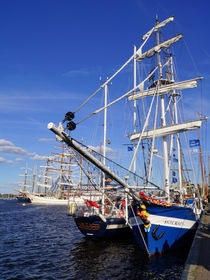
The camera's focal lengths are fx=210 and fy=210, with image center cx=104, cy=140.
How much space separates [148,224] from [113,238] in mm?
7845

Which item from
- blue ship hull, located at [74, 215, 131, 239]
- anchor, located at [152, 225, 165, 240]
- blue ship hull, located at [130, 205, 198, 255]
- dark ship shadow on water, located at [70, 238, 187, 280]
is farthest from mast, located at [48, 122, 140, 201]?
blue ship hull, located at [74, 215, 131, 239]

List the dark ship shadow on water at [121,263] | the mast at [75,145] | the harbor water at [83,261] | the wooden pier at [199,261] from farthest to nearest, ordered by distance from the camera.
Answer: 1. the harbor water at [83,261]
2. the dark ship shadow on water at [121,263]
3. the mast at [75,145]
4. the wooden pier at [199,261]

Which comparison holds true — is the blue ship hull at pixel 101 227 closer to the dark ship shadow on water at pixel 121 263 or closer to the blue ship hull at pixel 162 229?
the dark ship shadow on water at pixel 121 263

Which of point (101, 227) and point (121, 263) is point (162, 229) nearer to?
point (121, 263)

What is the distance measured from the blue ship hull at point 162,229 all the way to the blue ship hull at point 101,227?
14.7 feet

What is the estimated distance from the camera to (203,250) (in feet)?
33.0

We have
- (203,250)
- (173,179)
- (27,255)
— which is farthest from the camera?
(173,179)

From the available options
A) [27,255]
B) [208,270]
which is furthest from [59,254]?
A: [208,270]

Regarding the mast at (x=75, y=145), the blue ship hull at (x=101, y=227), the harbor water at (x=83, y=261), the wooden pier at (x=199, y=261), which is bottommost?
the harbor water at (x=83, y=261)

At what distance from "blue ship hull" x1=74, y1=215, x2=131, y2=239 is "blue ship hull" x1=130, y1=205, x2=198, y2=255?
14.7ft

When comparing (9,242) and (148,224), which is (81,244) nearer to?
(9,242)

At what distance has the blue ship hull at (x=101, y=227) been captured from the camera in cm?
1739

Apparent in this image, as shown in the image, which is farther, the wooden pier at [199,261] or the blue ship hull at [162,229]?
the blue ship hull at [162,229]

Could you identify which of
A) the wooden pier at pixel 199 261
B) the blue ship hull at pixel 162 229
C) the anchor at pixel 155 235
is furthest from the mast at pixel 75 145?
the wooden pier at pixel 199 261
